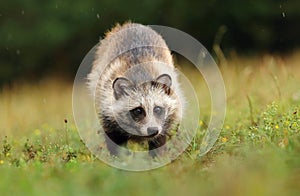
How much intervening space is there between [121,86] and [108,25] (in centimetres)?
1430

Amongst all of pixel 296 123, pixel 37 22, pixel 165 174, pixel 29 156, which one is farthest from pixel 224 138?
pixel 37 22

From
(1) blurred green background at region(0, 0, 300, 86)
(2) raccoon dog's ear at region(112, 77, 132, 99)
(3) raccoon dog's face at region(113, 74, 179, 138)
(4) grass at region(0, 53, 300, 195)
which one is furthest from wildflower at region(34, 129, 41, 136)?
(1) blurred green background at region(0, 0, 300, 86)

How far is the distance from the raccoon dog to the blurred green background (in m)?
12.8

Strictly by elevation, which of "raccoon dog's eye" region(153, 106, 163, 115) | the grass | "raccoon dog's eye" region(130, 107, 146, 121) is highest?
"raccoon dog's eye" region(153, 106, 163, 115)

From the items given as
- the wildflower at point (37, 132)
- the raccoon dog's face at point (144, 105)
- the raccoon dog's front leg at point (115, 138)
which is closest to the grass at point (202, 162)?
the wildflower at point (37, 132)

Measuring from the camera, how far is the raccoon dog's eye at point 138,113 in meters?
8.19

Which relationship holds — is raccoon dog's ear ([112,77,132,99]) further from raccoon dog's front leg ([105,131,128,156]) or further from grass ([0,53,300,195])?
grass ([0,53,300,195])

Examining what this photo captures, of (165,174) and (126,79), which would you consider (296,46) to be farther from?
(165,174)

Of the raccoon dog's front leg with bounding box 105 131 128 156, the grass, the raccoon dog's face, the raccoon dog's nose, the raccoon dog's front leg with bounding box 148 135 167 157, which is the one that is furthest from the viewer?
the raccoon dog's front leg with bounding box 105 131 128 156

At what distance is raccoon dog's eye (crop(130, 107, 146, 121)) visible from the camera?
26.9ft

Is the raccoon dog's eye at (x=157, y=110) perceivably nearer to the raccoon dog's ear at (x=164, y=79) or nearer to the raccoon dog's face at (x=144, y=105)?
the raccoon dog's face at (x=144, y=105)

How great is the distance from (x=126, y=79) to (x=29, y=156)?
1.47 meters

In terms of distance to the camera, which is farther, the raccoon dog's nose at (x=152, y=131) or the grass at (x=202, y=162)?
the raccoon dog's nose at (x=152, y=131)

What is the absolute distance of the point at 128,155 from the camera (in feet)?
25.8
